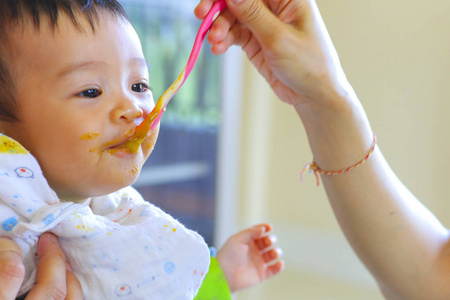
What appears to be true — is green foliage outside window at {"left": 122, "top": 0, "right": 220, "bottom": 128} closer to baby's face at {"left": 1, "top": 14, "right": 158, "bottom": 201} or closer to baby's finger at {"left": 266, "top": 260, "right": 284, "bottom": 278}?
baby's finger at {"left": 266, "top": 260, "right": 284, "bottom": 278}

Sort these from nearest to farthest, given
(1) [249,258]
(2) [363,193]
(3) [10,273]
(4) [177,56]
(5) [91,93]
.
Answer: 1. (3) [10,273]
2. (5) [91,93]
3. (2) [363,193]
4. (1) [249,258]
5. (4) [177,56]

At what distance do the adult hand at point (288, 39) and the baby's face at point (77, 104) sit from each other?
6.7 inches

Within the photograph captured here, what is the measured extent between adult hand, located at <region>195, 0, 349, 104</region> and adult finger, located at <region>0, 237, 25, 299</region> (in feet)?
1.38

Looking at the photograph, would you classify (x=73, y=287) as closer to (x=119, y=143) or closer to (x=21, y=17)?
(x=119, y=143)

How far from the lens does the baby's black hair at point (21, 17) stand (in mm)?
722

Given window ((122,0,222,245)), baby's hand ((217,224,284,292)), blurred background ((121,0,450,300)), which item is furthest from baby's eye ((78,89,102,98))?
window ((122,0,222,245))

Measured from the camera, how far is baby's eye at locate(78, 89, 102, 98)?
28.8 inches

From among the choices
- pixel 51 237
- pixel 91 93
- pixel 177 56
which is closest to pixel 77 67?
pixel 91 93

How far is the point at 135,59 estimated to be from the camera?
30.9 inches

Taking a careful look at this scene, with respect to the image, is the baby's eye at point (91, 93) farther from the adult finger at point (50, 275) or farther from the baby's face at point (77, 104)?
the adult finger at point (50, 275)

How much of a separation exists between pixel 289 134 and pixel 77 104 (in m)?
1.82

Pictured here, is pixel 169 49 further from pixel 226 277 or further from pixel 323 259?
pixel 226 277

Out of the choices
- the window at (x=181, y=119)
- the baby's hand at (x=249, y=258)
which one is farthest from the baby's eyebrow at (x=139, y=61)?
the window at (x=181, y=119)

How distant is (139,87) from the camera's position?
2.67 feet
